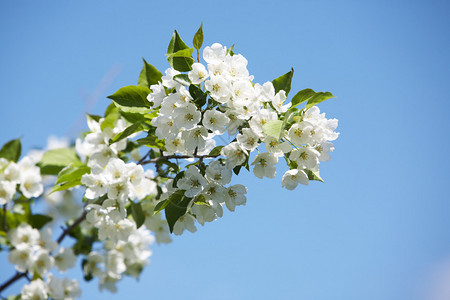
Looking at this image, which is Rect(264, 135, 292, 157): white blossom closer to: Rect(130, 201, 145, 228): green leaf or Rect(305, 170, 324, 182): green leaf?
Rect(305, 170, 324, 182): green leaf

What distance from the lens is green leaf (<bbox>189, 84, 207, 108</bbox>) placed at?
1.64 metres

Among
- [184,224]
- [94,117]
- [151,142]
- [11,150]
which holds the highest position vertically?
[94,117]

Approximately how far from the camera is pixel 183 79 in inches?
65.3

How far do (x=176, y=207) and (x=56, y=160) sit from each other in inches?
54.3

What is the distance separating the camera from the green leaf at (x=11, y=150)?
2658 millimetres

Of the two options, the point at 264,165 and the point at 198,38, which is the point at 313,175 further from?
the point at 198,38

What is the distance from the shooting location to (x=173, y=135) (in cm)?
169

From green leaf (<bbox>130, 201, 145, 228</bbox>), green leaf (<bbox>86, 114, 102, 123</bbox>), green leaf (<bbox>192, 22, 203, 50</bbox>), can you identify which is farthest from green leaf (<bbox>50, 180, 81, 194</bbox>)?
green leaf (<bbox>192, 22, 203, 50</bbox>)

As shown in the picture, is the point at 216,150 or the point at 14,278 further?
the point at 14,278

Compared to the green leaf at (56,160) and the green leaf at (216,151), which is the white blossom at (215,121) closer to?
the green leaf at (216,151)

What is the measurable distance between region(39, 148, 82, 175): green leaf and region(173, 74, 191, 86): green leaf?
4.35 ft

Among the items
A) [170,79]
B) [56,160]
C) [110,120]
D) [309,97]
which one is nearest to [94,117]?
[110,120]

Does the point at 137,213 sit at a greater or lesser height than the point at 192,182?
greater

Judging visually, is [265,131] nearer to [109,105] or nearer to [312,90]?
[312,90]
